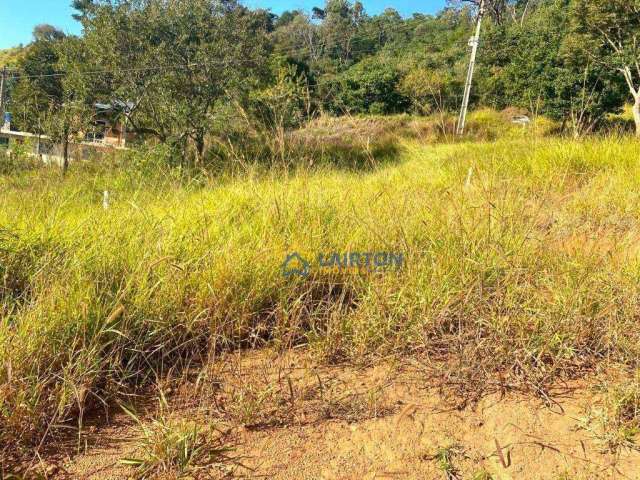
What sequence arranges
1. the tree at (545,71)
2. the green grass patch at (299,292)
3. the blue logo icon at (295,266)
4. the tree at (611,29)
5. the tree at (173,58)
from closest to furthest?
the green grass patch at (299,292), the blue logo icon at (295,266), the tree at (611,29), the tree at (173,58), the tree at (545,71)

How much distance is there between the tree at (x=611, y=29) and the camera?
7.64m

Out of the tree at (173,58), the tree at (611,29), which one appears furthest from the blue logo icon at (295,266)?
the tree at (611,29)

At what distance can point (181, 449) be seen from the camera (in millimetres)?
1127

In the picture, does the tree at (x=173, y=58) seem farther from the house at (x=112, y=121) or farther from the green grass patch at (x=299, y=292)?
the green grass patch at (x=299, y=292)

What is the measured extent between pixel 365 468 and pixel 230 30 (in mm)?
9644

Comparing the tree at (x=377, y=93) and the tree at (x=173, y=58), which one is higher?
the tree at (x=377, y=93)

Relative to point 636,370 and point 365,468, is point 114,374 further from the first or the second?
point 636,370

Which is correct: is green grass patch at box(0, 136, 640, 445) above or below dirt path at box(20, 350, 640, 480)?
above

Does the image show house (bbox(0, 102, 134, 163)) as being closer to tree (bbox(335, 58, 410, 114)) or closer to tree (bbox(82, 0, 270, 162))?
tree (bbox(82, 0, 270, 162))

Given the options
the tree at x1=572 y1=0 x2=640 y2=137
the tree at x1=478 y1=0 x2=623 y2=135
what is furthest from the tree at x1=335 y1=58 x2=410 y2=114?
the tree at x1=572 y1=0 x2=640 y2=137

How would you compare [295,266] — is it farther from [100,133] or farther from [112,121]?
[100,133]

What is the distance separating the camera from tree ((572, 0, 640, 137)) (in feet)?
25.1

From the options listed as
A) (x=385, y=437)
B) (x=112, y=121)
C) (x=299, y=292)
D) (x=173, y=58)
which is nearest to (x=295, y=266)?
(x=299, y=292)

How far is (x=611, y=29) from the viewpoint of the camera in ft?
26.8
